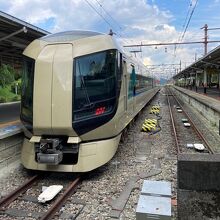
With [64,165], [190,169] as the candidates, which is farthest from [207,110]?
[190,169]

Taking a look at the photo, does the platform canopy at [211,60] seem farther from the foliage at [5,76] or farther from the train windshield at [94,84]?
the foliage at [5,76]

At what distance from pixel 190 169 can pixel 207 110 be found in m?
15.7

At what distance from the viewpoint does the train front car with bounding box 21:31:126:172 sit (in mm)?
7270

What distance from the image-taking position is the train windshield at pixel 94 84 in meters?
7.39

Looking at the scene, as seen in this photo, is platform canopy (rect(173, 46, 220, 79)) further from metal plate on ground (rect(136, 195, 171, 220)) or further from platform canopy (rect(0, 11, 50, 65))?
metal plate on ground (rect(136, 195, 171, 220))

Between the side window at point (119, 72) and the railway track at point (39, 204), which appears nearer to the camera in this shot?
the railway track at point (39, 204)

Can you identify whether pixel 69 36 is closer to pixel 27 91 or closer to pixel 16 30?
pixel 27 91

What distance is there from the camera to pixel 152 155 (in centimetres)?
993

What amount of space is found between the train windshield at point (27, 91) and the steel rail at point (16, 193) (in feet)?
3.95

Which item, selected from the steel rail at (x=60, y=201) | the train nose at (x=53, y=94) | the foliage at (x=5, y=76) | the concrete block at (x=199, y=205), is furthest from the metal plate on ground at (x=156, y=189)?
the foliage at (x=5, y=76)

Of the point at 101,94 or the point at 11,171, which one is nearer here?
the point at 101,94

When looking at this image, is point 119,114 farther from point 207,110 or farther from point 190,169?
point 207,110

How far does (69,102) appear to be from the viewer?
7242 mm

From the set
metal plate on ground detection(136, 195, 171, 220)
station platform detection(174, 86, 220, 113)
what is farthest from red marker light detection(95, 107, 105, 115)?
station platform detection(174, 86, 220, 113)
